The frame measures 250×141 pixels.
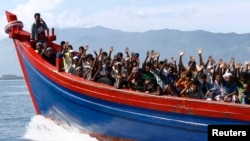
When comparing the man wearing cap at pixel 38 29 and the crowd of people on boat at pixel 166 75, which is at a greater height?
the man wearing cap at pixel 38 29

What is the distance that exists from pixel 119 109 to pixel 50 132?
560 cm

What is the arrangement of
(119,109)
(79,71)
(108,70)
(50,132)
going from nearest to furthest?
(119,109)
(108,70)
(79,71)
(50,132)

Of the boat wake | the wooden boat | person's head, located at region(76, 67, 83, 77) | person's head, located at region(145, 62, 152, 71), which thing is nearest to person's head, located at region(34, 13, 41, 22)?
the wooden boat

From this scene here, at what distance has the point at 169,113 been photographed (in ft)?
40.5

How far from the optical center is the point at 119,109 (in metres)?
13.7

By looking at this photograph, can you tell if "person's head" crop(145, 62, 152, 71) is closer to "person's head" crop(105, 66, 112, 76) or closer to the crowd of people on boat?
the crowd of people on boat

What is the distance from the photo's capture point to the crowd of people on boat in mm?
13086

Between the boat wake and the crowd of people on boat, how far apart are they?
1.64m

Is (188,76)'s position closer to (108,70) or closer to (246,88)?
(246,88)

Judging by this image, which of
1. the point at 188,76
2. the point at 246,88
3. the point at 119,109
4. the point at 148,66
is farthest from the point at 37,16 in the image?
the point at 246,88

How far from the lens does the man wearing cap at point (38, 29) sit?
20125 mm

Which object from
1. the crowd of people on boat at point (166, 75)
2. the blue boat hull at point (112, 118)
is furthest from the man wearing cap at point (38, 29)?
the crowd of people on boat at point (166, 75)

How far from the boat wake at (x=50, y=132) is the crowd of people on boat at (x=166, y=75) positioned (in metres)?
1.64

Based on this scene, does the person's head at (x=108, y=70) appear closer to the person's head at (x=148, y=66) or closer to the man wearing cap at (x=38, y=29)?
the person's head at (x=148, y=66)
